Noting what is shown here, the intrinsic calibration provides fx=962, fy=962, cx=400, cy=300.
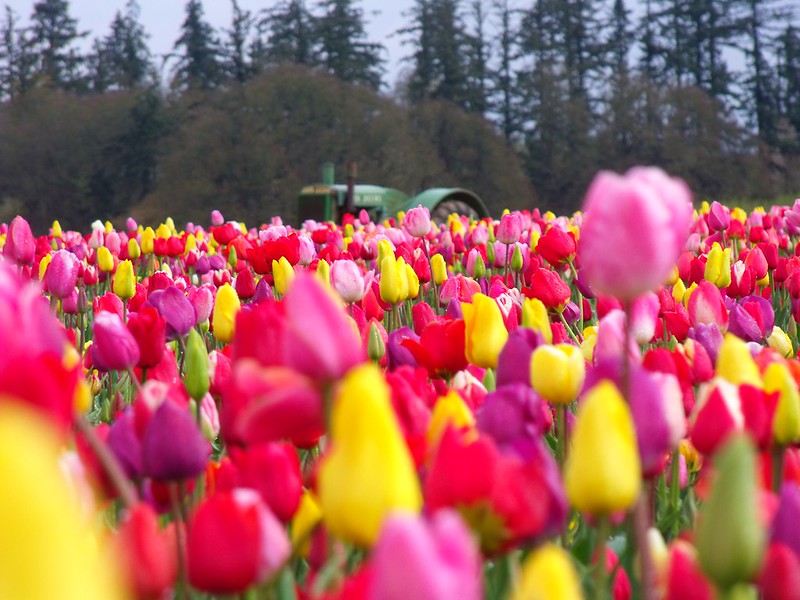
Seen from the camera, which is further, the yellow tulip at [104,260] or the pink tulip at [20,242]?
the yellow tulip at [104,260]

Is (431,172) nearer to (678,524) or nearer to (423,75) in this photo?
(423,75)

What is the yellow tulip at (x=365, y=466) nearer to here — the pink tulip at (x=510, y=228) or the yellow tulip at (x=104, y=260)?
the pink tulip at (x=510, y=228)

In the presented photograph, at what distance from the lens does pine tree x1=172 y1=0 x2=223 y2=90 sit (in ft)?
170

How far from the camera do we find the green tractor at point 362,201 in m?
13.8

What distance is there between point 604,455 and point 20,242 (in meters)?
3.23

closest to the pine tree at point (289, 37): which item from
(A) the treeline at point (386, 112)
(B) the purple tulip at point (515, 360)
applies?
(A) the treeline at point (386, 112)

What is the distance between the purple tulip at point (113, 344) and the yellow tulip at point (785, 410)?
1.04 m

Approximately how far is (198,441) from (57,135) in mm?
36597

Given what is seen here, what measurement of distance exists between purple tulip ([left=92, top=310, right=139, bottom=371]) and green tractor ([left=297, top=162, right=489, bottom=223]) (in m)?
11.5

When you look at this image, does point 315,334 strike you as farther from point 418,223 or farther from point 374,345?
point 418,223

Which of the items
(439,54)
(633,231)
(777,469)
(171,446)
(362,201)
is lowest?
(777,469)

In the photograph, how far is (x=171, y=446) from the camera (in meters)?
1.05

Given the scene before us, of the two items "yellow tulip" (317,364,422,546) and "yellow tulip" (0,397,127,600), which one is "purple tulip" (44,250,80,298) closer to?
"yellow tulip" (317,364,422,546)

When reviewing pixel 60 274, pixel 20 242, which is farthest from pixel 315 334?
pixel 20 242
